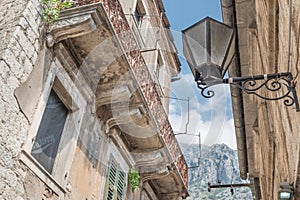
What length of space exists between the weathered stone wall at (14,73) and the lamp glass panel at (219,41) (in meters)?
2.56

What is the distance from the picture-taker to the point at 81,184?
6.18m

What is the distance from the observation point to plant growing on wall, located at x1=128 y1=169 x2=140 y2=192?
8.13m

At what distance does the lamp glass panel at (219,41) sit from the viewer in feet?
11.0

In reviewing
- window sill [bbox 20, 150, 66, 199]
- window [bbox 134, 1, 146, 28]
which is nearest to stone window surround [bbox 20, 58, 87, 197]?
window sill [bbox 20, 150, 66, 199]

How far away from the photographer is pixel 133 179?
8.16 m

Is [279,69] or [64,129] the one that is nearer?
[279,69]

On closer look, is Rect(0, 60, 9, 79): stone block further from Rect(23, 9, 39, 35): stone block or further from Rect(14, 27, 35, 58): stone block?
Rect(23, 9, 39, 35): stone block

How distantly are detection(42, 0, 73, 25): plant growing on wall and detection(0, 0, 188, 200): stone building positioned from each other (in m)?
0.09

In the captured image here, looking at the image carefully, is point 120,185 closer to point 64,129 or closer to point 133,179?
point 133,179

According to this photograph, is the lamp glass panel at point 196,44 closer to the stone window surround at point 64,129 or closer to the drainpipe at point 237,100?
the stone window surround at point 64,129

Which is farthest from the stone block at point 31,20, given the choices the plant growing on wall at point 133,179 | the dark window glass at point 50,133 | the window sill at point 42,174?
the plant growing on wall at point 133,179

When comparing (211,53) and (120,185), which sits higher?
(120,185)

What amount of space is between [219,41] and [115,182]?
15.9ft

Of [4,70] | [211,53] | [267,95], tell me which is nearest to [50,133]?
[4,70]
